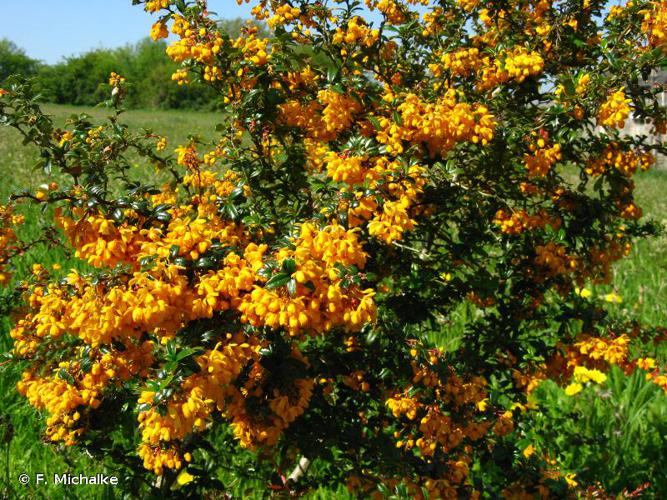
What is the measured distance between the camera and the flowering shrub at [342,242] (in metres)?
1.30

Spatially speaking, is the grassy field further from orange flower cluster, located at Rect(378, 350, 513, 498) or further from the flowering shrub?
orange flower cluster, located at Rect(378, 350, 513, 498)

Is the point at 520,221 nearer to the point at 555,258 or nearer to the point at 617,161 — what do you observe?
the point at 555,258

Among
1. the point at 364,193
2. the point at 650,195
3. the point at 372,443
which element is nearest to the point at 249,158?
the point at 364,193

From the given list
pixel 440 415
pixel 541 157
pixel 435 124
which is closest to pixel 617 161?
pixel 541 157

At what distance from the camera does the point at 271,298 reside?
1.20 m

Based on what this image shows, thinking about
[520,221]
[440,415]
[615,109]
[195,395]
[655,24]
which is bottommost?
[440,415]

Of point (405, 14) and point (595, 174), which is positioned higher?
point (405, 14)

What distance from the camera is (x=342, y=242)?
1332 mm

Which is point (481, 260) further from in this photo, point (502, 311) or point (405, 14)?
point (405, 14)

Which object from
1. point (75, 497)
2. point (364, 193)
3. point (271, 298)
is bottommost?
point (75, 497)

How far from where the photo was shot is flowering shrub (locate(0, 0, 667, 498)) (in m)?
1.30

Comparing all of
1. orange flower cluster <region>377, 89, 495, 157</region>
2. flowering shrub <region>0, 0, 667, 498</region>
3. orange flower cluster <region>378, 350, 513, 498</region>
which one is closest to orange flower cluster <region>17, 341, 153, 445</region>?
flowering shrub <region>0, 0, 667, 498</region>

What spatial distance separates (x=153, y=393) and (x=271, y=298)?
32cm

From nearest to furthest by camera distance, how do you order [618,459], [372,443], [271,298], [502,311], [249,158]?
[271,298], [372,443], [249,158], [502,311], [618,459]
